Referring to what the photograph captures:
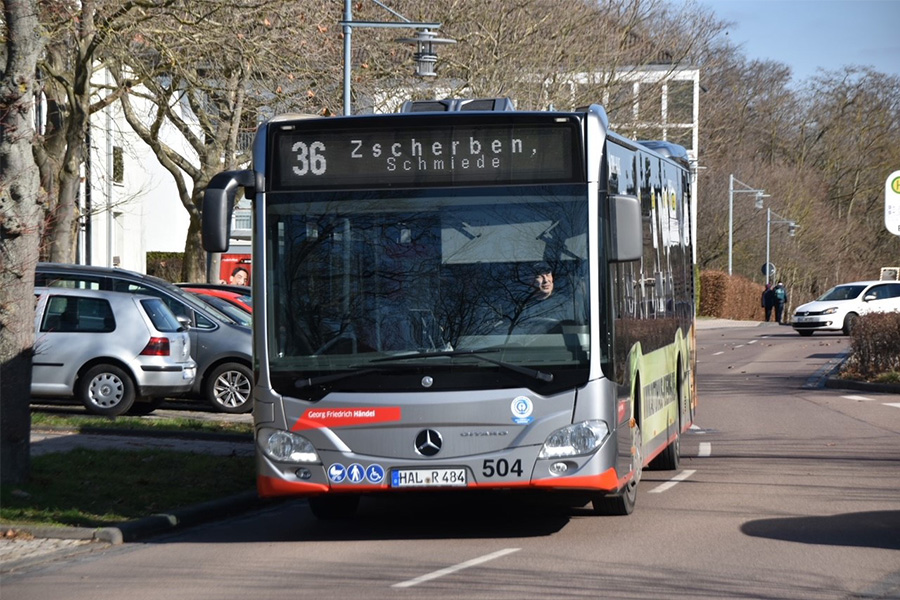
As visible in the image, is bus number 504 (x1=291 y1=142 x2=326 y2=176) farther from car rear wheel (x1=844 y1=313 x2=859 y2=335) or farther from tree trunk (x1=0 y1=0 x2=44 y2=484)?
car rear wheel (x1=844 y1=313 x2=859 y2=335)

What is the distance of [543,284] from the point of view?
9430 mm

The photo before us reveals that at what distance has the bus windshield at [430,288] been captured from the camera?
934cm

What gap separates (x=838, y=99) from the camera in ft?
238

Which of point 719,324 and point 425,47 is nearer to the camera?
point 425,47

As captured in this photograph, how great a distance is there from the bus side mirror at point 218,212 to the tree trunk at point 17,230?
9.20 ft

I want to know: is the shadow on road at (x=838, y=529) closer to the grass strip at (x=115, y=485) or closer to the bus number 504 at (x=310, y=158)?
the bus number 504 at (x=310, y=158)

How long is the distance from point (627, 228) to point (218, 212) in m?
2.68

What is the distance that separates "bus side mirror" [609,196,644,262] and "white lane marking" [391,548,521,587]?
207 cm

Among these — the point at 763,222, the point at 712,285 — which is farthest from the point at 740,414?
the point at 763,222

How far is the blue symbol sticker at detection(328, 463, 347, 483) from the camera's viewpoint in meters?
9.40

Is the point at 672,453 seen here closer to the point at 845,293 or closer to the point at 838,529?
the point at 838,529

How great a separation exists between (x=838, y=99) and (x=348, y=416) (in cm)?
6730

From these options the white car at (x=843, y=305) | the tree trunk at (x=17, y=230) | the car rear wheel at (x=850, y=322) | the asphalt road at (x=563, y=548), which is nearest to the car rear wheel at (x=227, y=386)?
the asphalt road at (x=563, y=548)

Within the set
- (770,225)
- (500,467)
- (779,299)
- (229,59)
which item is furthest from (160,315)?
(770,225)
